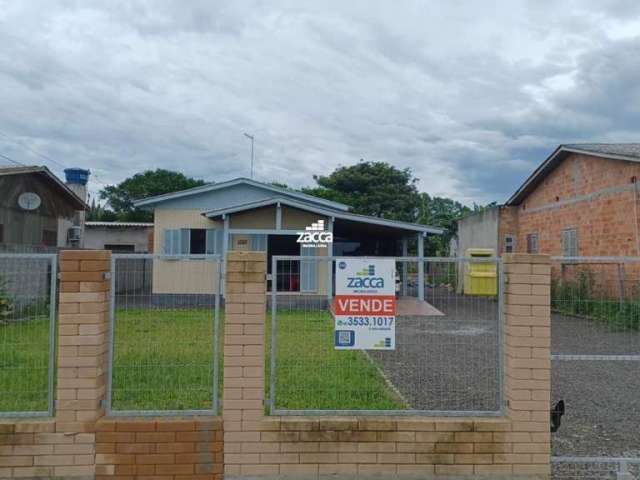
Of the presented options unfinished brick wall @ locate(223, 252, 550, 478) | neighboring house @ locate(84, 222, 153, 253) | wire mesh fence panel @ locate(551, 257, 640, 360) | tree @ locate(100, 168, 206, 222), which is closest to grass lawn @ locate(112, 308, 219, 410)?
unfinished brick wall @ locate(223, 252, 550, 478)

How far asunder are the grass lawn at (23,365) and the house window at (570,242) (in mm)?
16281

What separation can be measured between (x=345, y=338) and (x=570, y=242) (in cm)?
1568

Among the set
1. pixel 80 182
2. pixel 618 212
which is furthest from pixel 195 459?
pixel 80 182

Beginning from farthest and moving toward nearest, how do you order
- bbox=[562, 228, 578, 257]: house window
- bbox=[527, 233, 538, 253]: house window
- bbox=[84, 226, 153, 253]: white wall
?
bbox=[84, 226, 153, 253]: white wall → bbox=[527, 233, 538, 253]: house window → bbox=[562, 228, 578, 257]: house window

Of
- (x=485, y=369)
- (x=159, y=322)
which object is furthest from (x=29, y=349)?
(x=485, y=369)

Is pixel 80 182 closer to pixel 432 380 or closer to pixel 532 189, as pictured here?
pixel 532 189

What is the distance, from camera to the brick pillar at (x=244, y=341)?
4.23 meters

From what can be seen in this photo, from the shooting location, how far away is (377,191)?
4044 centimetres

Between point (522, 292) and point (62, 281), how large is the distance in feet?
11.9

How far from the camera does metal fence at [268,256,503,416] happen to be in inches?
177

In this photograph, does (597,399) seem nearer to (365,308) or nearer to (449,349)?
(449,349)

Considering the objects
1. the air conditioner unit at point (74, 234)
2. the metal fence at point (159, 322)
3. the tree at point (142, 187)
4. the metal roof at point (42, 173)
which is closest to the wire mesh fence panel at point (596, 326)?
the metal fence at point (159, 322)

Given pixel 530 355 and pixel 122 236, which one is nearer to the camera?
pixel 530 355

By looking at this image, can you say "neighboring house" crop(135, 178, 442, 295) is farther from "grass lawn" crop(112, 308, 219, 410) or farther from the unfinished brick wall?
the unfinished brick wall
